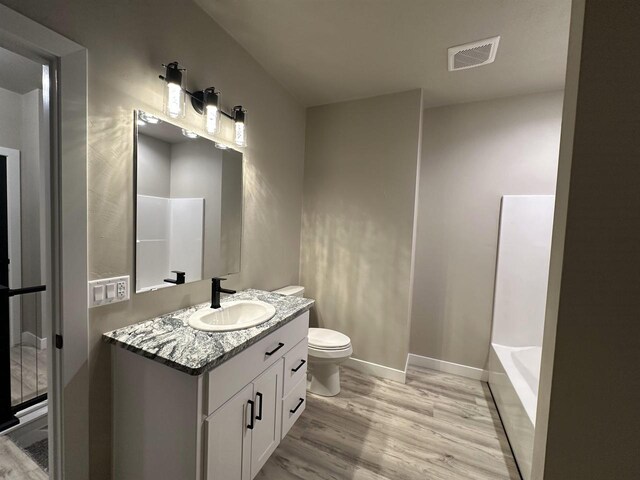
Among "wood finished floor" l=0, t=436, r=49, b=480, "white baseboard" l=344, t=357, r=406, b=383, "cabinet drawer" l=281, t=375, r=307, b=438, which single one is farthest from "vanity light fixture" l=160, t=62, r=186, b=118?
"white baseboard" l=344, t=357, r=406, b=383

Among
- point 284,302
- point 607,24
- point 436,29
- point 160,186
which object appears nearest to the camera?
point 607,24

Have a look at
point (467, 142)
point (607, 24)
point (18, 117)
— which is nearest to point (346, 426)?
point (607, 24)

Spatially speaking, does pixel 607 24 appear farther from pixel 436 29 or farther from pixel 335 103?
pixel 335 103

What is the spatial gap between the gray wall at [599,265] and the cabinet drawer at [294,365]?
117cm

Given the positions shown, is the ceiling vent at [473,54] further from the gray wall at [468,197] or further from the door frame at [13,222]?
the door frame at [13,222]

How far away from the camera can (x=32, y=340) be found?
8.73 ft

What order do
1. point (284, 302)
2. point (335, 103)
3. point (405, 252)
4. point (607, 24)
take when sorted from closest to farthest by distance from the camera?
point (607, 24)
point (284, 302)
point (405, 252)
point (335, 103)

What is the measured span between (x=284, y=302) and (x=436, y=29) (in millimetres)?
1943

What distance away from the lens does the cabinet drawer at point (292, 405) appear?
1584mm

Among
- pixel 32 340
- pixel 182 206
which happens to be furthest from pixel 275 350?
pixel 32 340

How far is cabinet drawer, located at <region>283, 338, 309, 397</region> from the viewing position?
1.58 meters

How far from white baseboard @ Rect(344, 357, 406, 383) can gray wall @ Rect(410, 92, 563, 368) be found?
43 centimetres

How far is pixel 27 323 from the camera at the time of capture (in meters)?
2.67

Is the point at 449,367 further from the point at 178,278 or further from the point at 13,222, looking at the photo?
the point at 13,222
